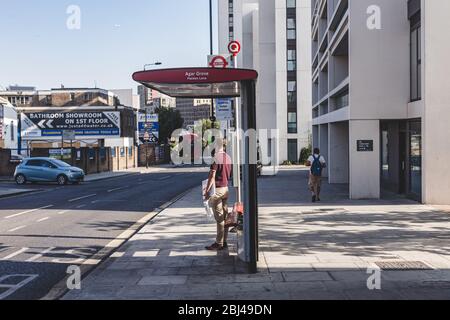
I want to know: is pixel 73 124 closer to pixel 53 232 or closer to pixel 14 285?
pixel 53 232

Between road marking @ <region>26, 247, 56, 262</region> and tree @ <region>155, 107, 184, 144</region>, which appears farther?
tree @ <region>155, 107, 184, 144</region>

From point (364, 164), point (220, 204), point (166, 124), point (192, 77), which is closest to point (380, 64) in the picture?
point (364, 164)

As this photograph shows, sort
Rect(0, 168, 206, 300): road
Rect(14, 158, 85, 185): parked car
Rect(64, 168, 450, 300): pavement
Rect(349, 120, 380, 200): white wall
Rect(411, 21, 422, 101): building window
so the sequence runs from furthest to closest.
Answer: Rect(14, 158, 85, 185): parked car, Rect(349, 120, 380, 200): white wall, Rect(411, 21, 422, 101): building window, Rect(0, 168, 206, 300): road, Rect(64, 168, 450, 300): pavement

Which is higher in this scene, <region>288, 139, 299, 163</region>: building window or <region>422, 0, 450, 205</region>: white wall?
<region>422, 0, 450, 205</region>: white wall

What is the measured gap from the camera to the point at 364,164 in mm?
18469

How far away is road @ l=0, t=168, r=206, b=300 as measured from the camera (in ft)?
26.7

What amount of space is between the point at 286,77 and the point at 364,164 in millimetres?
38064

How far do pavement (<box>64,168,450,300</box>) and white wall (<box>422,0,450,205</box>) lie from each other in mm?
2076

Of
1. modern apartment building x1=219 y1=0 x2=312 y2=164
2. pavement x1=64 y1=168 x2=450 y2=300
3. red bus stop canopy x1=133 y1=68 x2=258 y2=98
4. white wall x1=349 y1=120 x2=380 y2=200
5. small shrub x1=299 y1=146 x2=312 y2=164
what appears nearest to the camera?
pavement x1=64 y1=168 x2=450 y2=300

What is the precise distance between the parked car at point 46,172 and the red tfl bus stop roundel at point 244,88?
24.4 metres

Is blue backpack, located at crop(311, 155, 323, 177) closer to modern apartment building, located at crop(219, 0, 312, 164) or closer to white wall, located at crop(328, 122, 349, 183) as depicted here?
white wall, located at crop(328, 122, 349, 183)

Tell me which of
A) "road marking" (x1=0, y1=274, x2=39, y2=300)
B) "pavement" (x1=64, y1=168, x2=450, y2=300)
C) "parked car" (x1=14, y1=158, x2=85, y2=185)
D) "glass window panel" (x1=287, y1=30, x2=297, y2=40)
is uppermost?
"glass window panel" (x1=287, y1=30, x2=297, y2=40)

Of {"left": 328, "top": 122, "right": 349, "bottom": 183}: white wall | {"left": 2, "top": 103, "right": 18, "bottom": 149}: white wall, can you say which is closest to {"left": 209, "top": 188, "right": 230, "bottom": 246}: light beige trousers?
{"left": 328, "top": 122, "right": 349, "bottom": 183}: white wall

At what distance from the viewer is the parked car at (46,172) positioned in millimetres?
31578
